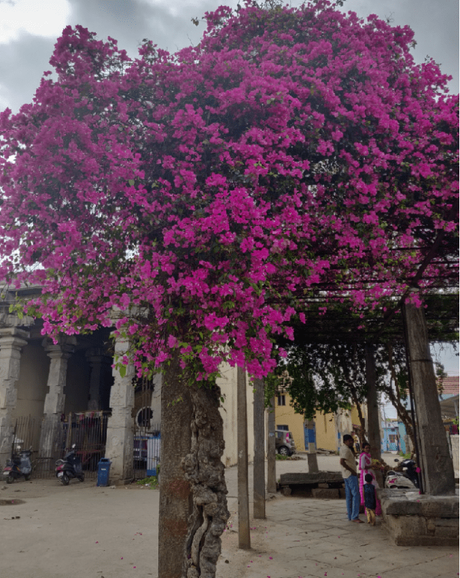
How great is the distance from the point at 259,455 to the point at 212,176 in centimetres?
651

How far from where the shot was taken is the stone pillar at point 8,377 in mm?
15391

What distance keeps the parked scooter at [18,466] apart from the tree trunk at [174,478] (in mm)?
12977

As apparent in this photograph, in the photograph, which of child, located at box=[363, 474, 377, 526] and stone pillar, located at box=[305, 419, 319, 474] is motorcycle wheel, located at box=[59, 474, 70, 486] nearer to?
stone pillar, located at box=[305, 419, 319, 474]

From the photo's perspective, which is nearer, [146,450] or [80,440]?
[146,450]

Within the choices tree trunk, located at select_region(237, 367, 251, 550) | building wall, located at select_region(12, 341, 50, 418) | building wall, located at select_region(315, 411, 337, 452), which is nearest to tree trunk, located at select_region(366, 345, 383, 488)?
tree trunk, located at select_region(237, 367, 251, 550)

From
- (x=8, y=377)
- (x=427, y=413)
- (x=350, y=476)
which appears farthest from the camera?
(x=8, y=377)

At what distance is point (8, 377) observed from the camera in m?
16.0

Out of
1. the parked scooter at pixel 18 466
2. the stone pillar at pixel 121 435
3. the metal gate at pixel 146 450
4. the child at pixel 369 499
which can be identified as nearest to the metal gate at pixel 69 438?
the parked scooter at pixel 18 466

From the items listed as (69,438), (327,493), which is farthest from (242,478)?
(69,438)

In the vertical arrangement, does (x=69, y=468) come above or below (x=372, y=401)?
below

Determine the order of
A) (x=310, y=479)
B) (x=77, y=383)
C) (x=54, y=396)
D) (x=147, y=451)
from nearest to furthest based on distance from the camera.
→ (x=310, y=479)
(x=147, y=451)
(x=54, y=396)
(x=77, y=383)

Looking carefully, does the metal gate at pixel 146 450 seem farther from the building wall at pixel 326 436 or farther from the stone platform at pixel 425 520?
the building wall at pixel 326 436

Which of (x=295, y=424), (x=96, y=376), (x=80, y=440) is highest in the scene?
(x=96, y=376)

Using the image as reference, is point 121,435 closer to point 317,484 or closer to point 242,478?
point 317,484
